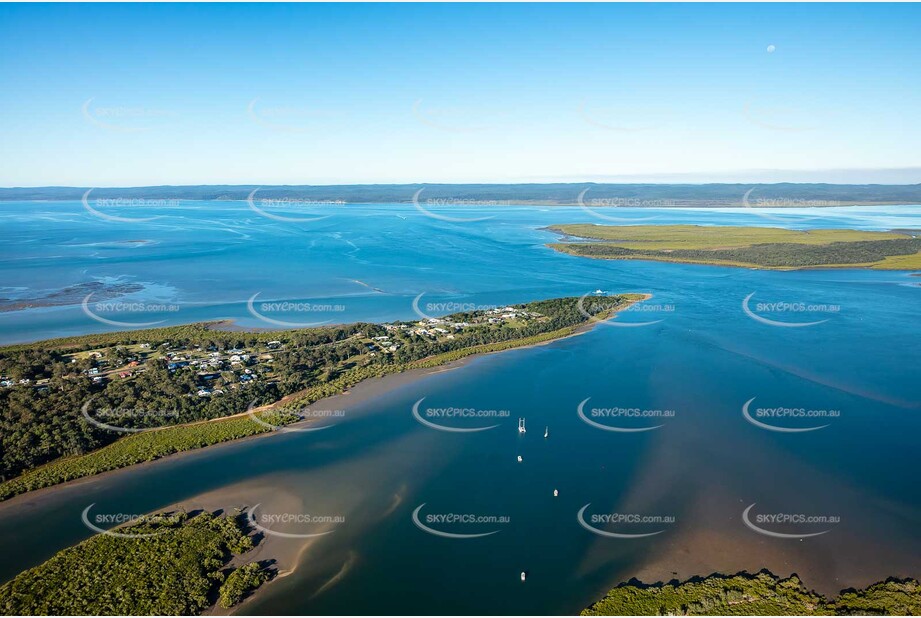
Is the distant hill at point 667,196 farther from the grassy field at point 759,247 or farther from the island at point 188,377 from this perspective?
the island at point 188,377

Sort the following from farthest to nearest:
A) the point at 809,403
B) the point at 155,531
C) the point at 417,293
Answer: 1. the point at 417,293
2. the point at 809,403
3. the point at 155,531

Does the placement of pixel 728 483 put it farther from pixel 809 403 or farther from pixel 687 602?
pixel 809 403

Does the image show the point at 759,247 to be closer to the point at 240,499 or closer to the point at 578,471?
the point at 578,471

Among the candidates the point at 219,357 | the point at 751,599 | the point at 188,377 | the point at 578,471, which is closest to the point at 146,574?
the point at 578,471

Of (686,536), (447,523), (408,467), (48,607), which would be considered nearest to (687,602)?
(686,536)

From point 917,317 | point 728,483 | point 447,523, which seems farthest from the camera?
point 917,317

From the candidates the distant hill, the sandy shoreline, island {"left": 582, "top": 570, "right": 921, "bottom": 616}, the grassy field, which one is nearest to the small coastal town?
the sandy shoreline
